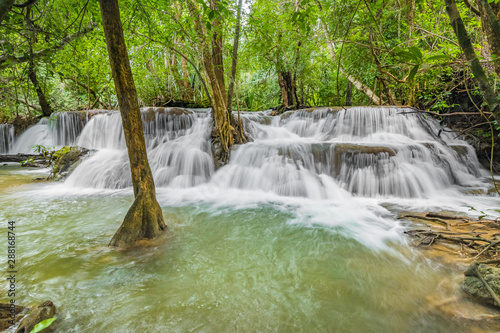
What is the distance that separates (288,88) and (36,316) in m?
12.7

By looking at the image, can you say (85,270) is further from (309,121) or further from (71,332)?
(309,121)

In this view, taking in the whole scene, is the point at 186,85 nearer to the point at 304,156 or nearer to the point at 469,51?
the point at 304,156

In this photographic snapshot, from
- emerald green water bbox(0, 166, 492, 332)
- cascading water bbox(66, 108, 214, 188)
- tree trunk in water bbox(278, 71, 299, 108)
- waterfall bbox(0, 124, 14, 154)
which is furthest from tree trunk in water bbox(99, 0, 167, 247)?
waterfall bbox(0, 124, 14, 154)

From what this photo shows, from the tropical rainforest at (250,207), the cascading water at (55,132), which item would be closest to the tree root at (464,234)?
the tropical rainforest at (250,207)

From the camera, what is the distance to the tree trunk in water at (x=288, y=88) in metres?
12.4

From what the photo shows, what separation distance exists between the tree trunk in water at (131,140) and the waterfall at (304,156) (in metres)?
3.21

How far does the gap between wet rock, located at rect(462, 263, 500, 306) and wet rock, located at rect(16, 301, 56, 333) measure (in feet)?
11.6

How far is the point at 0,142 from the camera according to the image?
1250 cm

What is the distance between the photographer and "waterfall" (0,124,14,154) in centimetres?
1238

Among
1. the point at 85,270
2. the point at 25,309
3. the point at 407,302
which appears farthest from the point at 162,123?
the point at 407,302

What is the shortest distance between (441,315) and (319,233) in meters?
1.85

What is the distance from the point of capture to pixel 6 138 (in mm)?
12461

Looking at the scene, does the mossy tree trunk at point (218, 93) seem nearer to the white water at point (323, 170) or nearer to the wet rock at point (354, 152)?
the white water at point (323, 170)

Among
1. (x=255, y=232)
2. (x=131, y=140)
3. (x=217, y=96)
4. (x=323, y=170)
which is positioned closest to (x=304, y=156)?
(x=323, y=170)
